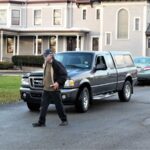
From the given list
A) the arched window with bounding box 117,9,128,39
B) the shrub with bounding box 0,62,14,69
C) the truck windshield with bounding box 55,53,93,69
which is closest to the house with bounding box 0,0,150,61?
the arched window with bounding box 117,9,128,39

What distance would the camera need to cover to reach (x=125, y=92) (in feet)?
58.4

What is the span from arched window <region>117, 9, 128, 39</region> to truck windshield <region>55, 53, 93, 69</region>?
35166mm

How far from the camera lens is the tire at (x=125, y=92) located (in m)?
17.7

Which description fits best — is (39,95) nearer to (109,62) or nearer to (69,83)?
(69,83)

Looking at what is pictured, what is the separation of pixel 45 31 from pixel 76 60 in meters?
37.8

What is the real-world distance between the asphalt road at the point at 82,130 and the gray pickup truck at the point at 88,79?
44 cm

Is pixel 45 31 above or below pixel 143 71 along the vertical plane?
above

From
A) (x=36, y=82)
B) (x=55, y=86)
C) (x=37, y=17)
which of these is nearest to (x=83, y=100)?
(x=36, y=82)

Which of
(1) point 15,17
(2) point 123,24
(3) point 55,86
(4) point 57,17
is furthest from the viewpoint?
(1) point 15,17

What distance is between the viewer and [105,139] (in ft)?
33.0

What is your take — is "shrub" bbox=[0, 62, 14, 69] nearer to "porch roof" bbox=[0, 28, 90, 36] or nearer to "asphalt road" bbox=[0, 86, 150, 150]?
"porch roof" bbox=[0, 28, 90, 36]

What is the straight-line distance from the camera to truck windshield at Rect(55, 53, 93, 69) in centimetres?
1539

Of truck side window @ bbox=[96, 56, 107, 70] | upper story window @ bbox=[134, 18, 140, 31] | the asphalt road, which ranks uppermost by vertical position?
upper story window @ bbox=[134, 18, 140, 31]

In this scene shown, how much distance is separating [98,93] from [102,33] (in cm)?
3636
